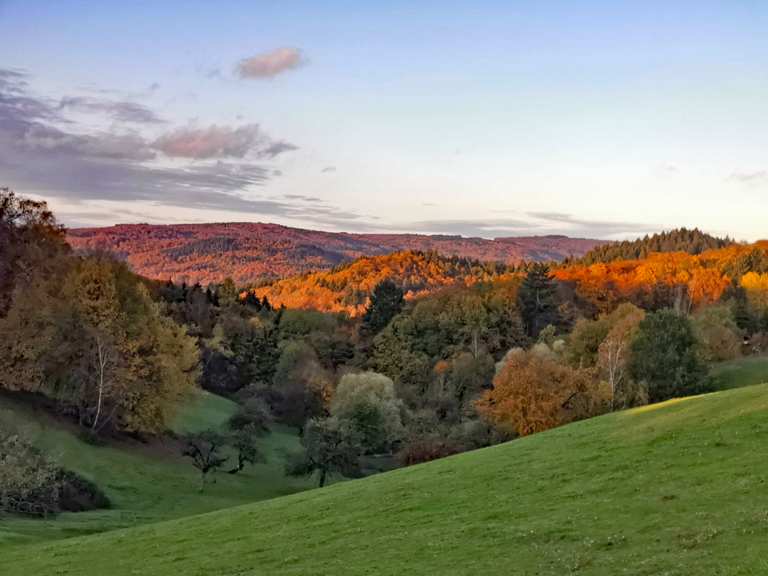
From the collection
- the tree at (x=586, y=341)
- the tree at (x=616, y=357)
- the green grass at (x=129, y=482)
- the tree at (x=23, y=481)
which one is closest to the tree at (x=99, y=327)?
the green grass at (x=129, y=482)

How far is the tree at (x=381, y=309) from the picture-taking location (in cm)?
15712

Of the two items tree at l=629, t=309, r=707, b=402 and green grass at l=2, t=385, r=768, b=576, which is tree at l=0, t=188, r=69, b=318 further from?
tree at l=629, t=309, r=707, b=402

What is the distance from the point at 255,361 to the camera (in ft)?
420

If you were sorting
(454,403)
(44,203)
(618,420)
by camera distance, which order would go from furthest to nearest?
(454,403) → (44,203) → (618,420)

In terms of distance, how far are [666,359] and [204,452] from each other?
163 feet

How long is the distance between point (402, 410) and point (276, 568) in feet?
231

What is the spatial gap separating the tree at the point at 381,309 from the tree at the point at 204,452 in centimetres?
8532

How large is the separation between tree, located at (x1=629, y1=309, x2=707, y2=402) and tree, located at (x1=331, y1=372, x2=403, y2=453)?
2805 cm

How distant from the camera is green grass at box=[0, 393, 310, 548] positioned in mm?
43938

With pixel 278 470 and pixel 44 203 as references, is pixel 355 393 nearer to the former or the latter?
pixel 278 470

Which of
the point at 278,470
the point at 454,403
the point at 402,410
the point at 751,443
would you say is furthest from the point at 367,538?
the point at 454,403

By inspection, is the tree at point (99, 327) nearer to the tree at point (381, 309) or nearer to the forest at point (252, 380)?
the forest at point (252, 380)

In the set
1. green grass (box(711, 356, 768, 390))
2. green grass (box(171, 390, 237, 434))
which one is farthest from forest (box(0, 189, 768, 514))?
green grass (box(711, 356, 768, 390))

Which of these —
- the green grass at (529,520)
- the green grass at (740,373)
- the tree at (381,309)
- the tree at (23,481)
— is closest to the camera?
the green grass at (529,520)
